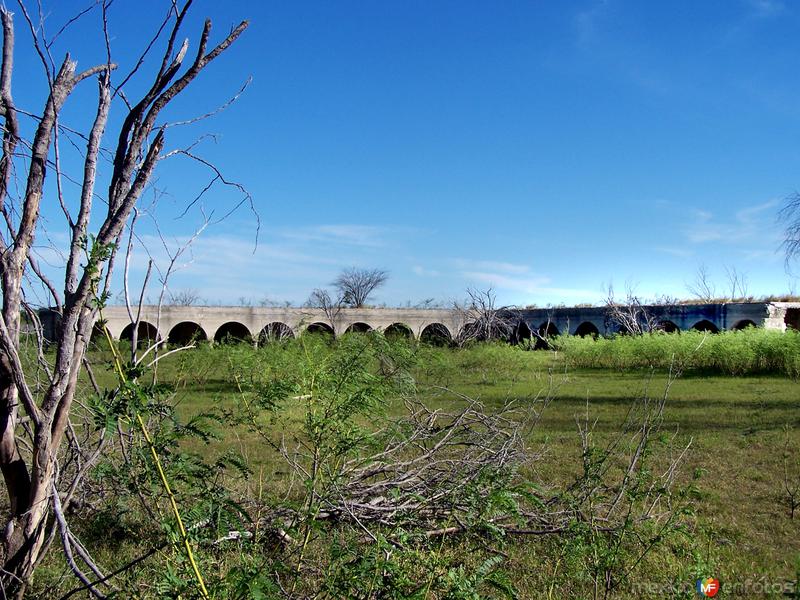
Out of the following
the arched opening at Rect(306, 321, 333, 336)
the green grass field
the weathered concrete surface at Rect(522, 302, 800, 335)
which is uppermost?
the weathered concrete surface at Rect(522, 302, 800, 335)

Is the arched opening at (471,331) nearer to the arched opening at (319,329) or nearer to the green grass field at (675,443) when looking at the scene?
the green grass field at (675,443)

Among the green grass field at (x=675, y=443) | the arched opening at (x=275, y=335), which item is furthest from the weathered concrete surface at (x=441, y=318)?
the green grass field at (x=675, y=443)

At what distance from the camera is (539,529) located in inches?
166

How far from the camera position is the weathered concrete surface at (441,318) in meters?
27.0

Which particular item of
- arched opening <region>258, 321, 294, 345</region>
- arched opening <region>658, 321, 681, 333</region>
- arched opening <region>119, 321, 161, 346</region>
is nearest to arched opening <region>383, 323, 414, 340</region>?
arched opening <region>258, 321, 294, 345</region>

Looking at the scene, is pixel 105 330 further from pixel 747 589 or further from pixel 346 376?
pixel 747 589

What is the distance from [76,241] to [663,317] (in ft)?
103

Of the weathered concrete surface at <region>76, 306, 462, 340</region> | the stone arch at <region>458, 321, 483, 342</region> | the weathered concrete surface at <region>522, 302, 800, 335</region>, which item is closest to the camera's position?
the weathered concrete surface at <region>522, 302, 800, 335</region>

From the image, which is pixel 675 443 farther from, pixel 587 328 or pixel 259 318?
pixel 587 328

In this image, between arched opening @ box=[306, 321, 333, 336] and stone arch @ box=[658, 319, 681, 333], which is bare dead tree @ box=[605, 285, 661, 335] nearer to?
stone arch @ box=[658, 319, 681, 333]

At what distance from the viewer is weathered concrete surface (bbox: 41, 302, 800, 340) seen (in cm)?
2702

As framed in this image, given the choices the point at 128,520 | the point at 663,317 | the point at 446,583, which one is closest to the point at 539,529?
the point at 446,583

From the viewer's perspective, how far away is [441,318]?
34719mm

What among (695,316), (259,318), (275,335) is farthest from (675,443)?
(259,318)
